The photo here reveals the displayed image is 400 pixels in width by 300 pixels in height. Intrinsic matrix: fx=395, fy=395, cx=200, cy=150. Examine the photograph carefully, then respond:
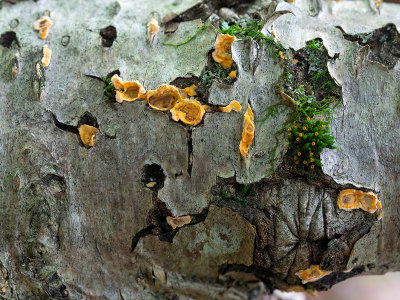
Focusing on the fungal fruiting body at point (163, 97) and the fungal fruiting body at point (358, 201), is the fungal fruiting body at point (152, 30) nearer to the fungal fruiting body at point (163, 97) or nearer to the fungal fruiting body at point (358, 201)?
the fungal fruiting body at point (163, 97)

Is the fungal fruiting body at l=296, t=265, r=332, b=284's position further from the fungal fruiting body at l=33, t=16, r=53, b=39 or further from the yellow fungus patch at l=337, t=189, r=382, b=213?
the fungal fruiting body at l=33, t=16, r=53, b=39

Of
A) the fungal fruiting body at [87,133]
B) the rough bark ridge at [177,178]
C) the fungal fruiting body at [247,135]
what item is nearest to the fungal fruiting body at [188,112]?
Answer: the rough bark ridge at [177,178]

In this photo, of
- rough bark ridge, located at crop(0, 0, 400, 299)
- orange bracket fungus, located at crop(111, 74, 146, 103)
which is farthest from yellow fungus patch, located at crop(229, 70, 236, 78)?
orange bracket fungus, located at crop(111, 74, 146, 103)

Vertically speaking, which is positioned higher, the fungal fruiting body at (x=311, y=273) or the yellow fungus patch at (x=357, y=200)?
the yellow fungus patch at (x=357, y=200)

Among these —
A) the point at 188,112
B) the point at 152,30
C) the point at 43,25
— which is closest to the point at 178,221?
the point at 188,112

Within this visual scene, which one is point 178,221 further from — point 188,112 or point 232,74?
point 232,74

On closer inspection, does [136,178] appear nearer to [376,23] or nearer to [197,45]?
[197,45]
